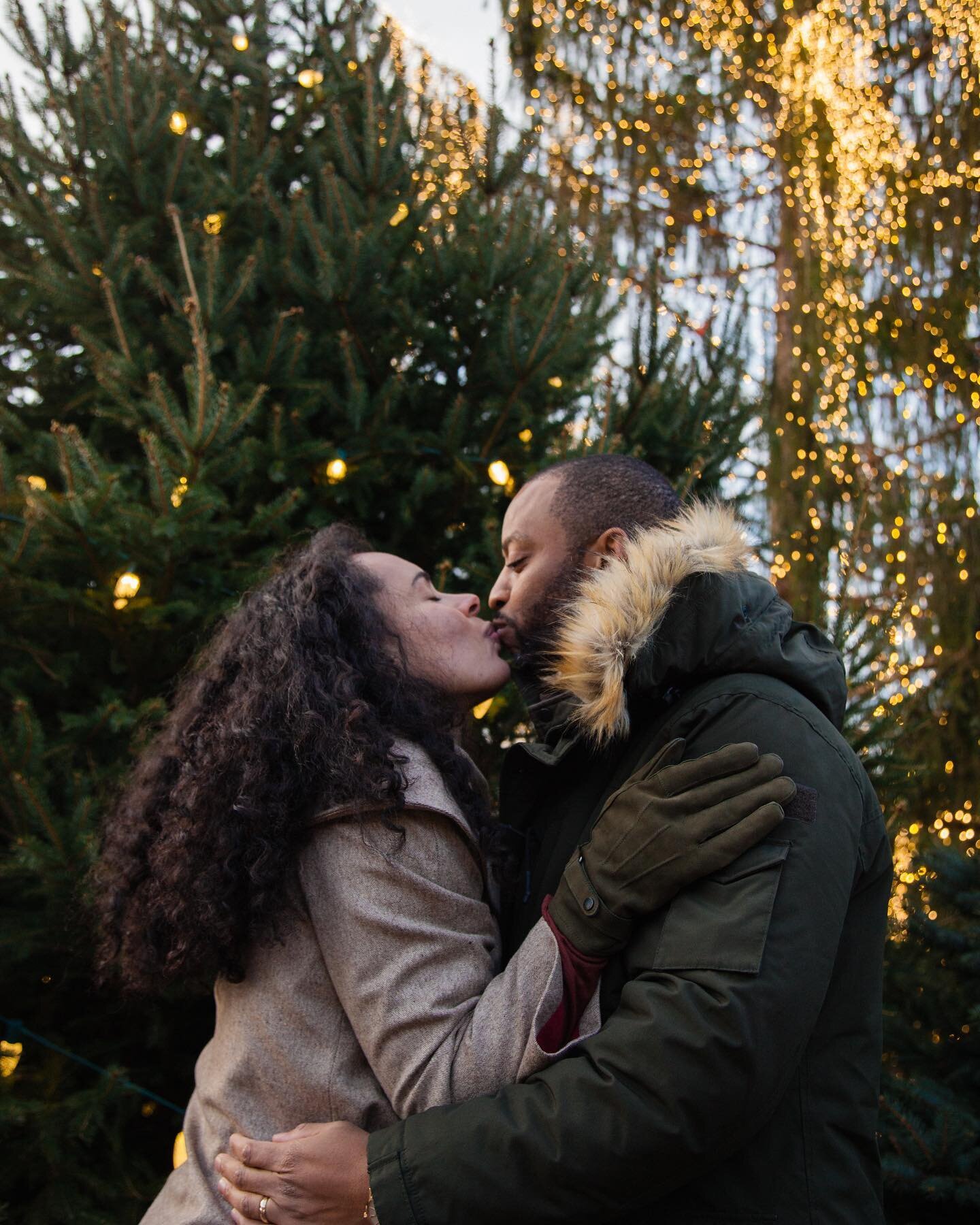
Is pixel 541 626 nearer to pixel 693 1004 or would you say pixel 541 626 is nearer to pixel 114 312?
pixel 693 1004

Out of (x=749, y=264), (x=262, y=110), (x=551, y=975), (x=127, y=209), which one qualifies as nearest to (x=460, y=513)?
(x=127, y=209)

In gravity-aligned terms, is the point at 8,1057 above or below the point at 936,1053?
below

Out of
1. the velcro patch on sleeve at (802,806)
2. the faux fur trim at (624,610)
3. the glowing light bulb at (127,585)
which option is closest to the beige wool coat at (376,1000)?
the faux fur trim at (624,610)

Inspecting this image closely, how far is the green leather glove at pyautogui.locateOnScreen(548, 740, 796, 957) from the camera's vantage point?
153 centimetres

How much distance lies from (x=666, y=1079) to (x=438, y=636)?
115 cm

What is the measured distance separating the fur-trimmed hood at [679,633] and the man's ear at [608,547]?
1.38 feet

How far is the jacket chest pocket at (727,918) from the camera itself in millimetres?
1455

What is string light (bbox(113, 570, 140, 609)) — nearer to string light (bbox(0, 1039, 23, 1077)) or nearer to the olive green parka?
string light (bbox(0, 1039, 23, 1077))

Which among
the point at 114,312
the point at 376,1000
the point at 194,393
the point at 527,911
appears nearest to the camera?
the point at 376,1000

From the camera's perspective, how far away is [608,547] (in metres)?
2.41

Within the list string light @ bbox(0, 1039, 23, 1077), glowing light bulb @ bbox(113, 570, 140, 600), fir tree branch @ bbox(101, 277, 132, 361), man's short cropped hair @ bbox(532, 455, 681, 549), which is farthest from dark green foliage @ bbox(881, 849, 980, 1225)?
fir tree branch @ bbox(101, 277, 132, 361)

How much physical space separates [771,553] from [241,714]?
11.7ft

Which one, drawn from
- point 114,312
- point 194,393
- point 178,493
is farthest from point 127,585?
point 114,312

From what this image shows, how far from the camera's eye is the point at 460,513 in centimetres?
351
